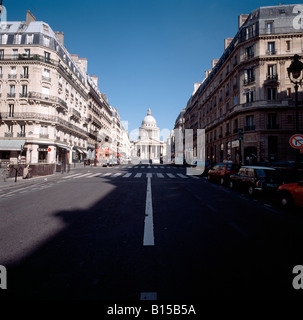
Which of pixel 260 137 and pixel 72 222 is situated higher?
pixel 260 137

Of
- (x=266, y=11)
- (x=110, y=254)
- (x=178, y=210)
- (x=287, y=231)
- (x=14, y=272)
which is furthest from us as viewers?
(x=266, y=11)

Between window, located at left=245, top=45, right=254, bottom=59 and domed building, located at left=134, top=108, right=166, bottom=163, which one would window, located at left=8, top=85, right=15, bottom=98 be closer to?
window, located at left=245, top=45, right=254, bottom=59

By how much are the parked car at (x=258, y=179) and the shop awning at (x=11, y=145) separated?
28.7m

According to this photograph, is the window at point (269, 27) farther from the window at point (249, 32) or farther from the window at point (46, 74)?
the window at point (46, 74)

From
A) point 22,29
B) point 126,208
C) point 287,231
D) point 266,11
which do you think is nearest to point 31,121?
point 22,29

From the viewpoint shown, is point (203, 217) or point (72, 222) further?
point (203, 217)

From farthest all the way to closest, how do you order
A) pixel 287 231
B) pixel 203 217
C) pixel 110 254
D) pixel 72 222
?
pixel 203 217 → pixel 72 222 → pixel 287 231 → pixel 110 254

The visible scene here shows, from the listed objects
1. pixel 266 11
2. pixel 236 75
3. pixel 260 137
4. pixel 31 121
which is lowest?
pixel 260 137

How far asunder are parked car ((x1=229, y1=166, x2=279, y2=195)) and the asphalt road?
8.84 ft

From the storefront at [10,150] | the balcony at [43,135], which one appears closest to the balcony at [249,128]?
the balcony at [43,135]

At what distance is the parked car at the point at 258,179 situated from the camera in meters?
8.32

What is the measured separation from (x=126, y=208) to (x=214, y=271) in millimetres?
3855
